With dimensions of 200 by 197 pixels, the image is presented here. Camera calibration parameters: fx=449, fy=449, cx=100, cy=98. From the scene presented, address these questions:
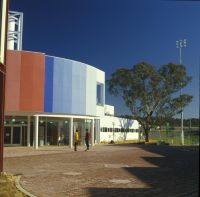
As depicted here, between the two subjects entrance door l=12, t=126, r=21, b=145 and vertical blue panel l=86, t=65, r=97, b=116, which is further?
vertical blue panel l=86, t=65, r=97, b=116

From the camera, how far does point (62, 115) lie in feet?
132

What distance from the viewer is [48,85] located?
38375 mm

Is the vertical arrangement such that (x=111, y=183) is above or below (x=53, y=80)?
below

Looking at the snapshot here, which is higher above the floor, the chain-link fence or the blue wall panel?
the blue wall panel

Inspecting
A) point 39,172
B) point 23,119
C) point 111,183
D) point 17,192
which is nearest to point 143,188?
point 111,183

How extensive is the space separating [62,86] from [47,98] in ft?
7.18

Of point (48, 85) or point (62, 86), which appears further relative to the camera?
point (62, 86)

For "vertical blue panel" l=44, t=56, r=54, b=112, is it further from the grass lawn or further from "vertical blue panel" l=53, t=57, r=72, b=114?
the grass lawn

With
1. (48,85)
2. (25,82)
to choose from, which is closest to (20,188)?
(25,82)

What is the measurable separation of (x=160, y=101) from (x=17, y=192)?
5543cm

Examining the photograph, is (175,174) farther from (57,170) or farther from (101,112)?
(101,112)

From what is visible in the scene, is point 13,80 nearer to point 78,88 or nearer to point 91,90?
point 78,88

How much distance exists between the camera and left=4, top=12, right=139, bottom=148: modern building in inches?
1441

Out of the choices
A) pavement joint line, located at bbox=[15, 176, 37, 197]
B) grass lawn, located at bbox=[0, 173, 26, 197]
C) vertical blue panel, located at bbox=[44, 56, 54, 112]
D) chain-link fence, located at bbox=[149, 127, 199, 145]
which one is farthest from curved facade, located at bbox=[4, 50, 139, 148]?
grass lawn, located at bbox=[0, 173, 26, 197]
